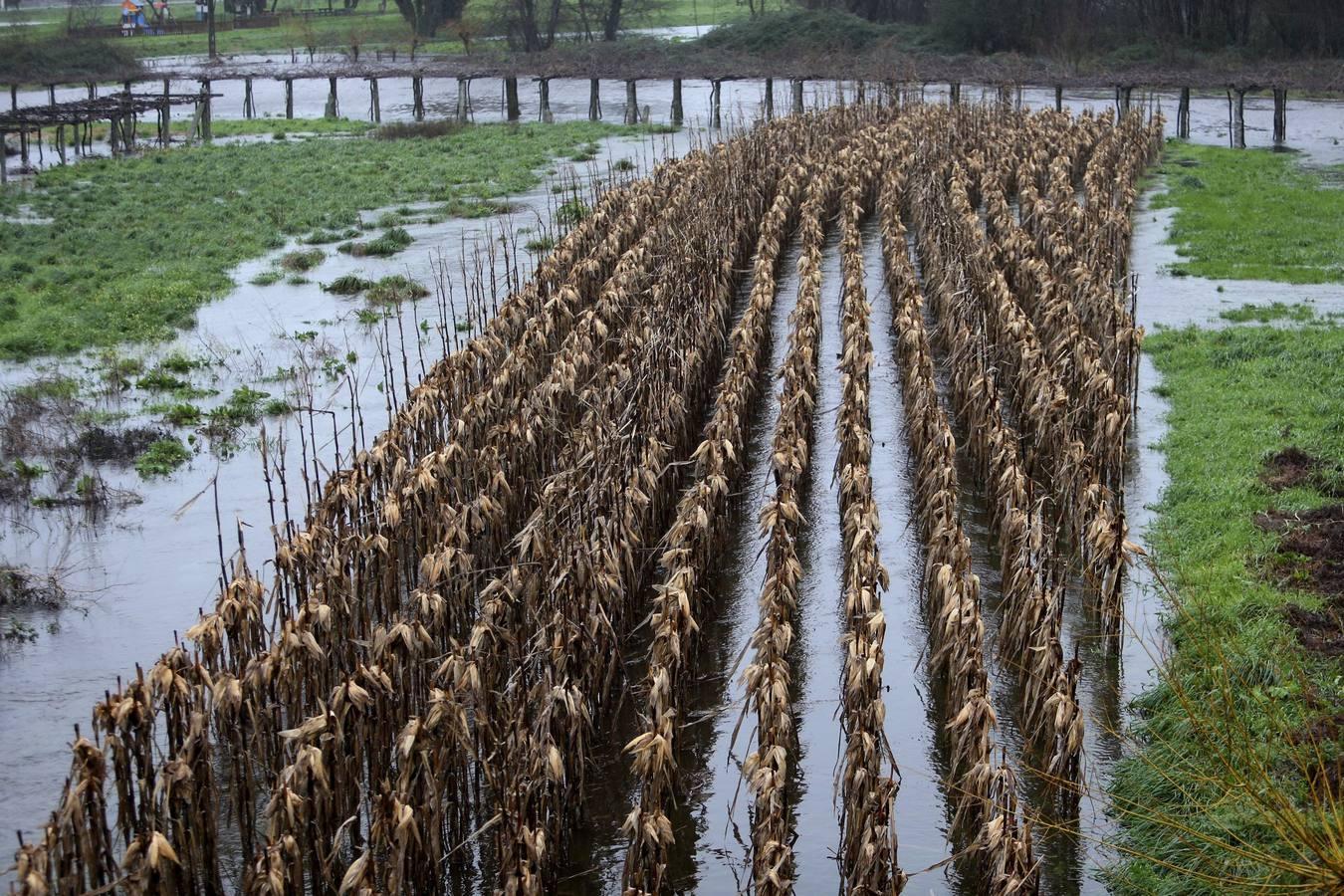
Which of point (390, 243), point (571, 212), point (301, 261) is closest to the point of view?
point (301, 261)

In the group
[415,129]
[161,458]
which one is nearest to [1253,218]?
[161,458]

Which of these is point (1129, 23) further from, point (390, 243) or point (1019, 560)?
point (1019, 560)

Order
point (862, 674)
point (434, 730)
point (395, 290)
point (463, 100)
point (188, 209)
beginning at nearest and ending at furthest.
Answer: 1. point (434, 730)
2. point (862, 674)
3. point (395, 290)
4. point (188, 209)
5. point (463, 100)

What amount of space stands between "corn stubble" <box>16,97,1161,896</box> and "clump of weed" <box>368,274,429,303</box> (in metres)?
4.36

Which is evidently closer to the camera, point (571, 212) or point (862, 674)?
point (862, 674)

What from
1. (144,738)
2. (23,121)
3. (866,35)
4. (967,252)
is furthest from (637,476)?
(866,35)

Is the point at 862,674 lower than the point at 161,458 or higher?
lower

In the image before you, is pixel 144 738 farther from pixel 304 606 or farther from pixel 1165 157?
pixel 1165 157

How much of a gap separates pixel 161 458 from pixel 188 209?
53.9 feet

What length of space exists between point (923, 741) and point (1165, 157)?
30.9m

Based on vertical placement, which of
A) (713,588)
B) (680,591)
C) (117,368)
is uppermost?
(117,368)

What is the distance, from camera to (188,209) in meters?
31.9

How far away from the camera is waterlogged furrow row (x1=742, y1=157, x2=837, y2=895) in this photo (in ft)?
27.5

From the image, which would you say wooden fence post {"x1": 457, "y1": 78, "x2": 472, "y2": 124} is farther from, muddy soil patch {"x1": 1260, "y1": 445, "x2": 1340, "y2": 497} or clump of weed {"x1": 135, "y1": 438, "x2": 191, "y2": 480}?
muddy soil patch {"x1": 1260, "y1": 445, "x2": 1340, "y2": 497}
